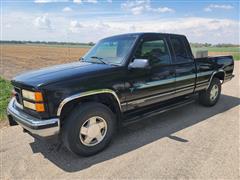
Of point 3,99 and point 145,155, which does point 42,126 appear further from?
point 3,99

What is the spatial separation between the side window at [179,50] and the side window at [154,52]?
293 mm

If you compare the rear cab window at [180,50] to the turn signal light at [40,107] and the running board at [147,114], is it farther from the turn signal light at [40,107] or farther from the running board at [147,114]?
the turn signal light at [40,107]

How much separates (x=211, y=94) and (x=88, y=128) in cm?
386

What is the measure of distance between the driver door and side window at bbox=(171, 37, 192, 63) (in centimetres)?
26

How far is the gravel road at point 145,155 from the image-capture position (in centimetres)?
289

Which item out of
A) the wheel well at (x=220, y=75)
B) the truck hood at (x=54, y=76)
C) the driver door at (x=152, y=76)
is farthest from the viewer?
the wheel well at (x=220, y=75)

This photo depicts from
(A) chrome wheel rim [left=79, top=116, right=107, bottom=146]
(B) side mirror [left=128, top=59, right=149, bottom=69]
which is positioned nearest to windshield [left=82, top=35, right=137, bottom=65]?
(B) side mirror [left=128, top=59, right=149, bottom=69]

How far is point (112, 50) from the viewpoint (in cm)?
411

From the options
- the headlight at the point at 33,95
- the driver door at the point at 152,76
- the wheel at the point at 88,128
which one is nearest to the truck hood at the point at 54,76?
the headlight at the point at 33,95

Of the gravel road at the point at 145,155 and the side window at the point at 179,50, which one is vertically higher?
the side window at the point at 179,50

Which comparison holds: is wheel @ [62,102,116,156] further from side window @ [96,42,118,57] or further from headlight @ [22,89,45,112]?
side window @ [96,42,118,57]

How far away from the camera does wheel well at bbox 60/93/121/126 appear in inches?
123

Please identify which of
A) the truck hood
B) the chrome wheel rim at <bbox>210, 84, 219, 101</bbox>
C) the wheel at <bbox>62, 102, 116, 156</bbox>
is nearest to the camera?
the truck hood

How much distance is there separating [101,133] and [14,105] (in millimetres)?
1558
